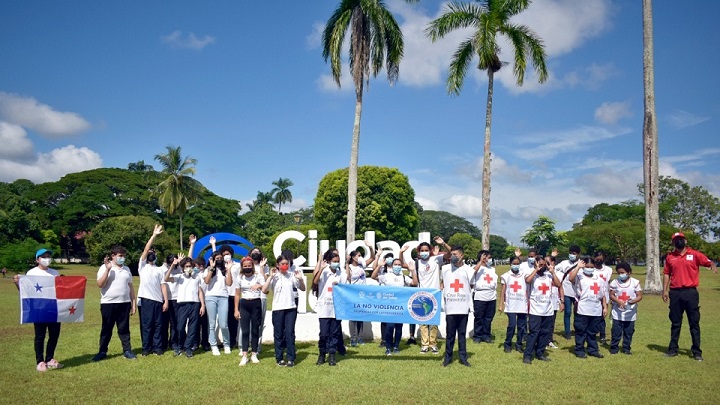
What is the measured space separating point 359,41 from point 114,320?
56.6ft

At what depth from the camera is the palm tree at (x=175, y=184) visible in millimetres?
50000

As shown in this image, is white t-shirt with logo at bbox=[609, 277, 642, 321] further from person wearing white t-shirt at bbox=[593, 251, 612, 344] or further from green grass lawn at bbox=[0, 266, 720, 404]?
green grass lawn at bbox=[0, 266, 720, 404]

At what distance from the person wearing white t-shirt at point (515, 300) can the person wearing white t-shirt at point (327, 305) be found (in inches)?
131

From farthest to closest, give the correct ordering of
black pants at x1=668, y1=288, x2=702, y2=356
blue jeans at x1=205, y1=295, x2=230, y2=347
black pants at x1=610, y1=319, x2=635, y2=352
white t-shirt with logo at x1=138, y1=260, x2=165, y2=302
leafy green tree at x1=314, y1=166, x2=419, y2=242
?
leafy green tree at x1=314, y1=166, x2=419, y2=242
black pants at x1=610, y1=319, x2=635, y2=352
blue jeans at x1=205, y1=295, x2=230, y2=347
white t-shirt with logo at x1=138, y1=260, x2=165, y2=302
black pants at x1=668, y1=288, x2=702, y2=356

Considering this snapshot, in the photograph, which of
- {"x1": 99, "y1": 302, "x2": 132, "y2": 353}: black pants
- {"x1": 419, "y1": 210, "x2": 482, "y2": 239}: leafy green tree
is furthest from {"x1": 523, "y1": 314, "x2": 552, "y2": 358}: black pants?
{"x1": 419, "y1": 210, "x2": 482, "y2": 239}: leafy green tree

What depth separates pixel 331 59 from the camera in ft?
79.6

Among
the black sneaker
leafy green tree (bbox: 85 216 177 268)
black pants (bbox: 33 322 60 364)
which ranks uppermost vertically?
leafy green tree (bbox: 85 216 177 268)

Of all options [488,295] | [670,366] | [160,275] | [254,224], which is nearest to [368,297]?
[488,295]

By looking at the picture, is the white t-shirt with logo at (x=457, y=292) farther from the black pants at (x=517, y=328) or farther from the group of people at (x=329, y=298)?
the black pants at (x=517, y=328)

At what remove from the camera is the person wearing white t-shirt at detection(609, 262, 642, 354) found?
432 inches

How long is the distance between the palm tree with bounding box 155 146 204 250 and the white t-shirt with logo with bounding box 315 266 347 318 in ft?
139

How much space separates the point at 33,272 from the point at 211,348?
140 inches

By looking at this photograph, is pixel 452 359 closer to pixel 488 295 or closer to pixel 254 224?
pixel 488 295

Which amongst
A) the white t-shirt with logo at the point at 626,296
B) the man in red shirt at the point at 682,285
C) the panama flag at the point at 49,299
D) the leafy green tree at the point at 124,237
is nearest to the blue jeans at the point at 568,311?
the white t-shirt with logo at the point at 626,296
